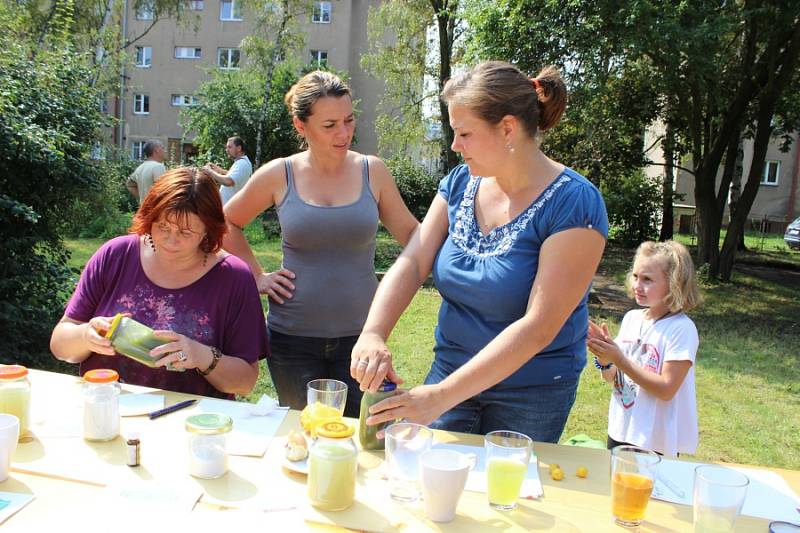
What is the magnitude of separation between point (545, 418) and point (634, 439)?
2.60 ft

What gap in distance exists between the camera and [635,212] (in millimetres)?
16703

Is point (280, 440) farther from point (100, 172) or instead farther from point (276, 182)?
point (100, 172)

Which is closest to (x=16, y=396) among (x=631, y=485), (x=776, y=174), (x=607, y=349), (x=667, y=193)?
(x=631, y=485)

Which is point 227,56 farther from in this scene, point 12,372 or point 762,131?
point 12,372

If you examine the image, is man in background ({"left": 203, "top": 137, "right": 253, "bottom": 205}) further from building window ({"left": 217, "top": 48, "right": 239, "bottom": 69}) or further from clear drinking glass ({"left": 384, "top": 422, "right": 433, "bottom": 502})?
building window ({"left": 217, "top": 48, "right": 239, "bottom": 69})

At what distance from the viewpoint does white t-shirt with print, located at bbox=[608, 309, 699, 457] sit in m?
2.60

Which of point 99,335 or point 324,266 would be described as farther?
point 324,266

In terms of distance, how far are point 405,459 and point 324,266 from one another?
129cm

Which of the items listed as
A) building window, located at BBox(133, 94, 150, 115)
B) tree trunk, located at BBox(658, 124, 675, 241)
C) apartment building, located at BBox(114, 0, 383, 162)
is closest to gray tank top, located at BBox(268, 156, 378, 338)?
tree trunk, located at BBox(658, 124, 675, 241)

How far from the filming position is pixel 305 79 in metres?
2.79

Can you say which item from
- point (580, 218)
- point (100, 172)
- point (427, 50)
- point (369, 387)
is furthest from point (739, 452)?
point (427, 50)

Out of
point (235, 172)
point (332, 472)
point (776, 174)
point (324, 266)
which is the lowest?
point (332, 472)

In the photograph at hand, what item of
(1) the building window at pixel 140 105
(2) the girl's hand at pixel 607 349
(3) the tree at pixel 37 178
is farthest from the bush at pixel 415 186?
(2) the girl's hand at pixel 607 349

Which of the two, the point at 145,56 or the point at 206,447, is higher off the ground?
the point at 145,56
